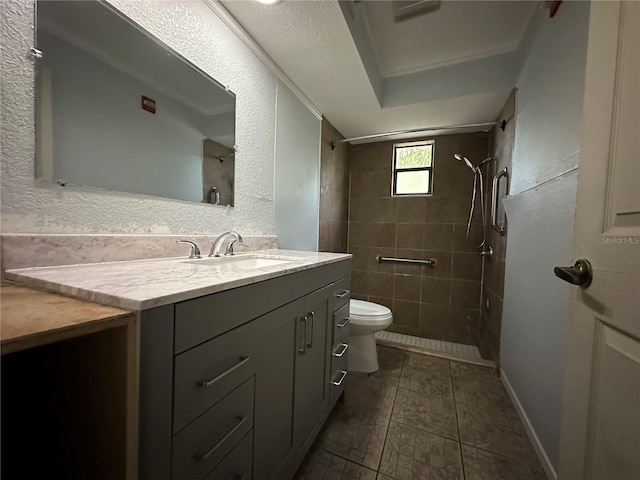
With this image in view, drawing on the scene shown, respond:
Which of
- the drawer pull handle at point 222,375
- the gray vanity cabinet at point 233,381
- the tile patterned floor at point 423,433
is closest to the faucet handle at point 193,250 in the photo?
the gray vanity cabinet at point 233,381

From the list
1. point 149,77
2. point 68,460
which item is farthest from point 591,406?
point 149,77

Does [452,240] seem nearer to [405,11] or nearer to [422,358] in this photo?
[422,358]

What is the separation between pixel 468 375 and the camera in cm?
188

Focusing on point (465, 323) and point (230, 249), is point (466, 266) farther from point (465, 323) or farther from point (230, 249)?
point (230, 249)

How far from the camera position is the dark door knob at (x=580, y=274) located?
1.89ft

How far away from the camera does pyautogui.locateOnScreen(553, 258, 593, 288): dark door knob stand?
577 mm

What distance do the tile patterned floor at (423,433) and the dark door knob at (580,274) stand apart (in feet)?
3.42

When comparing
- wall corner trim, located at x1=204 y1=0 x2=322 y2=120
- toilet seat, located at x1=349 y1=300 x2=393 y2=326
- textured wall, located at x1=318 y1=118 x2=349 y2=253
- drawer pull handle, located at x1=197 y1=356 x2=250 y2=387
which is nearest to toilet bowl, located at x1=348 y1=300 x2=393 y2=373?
toilet seat, located at x1=349 y1=300 x2=393 y2=326

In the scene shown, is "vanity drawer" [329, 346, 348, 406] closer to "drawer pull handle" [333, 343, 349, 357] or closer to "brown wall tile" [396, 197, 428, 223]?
"drawer pull handle" [333, 343, 349, 357]

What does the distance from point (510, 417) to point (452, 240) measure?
1586 mm

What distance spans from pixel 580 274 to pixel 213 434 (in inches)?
38.1

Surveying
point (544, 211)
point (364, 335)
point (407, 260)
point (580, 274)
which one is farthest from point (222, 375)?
point (407, 260)

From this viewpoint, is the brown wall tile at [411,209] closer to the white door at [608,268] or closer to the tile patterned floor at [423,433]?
the tile patterned floor at [423,433]

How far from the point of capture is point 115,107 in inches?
35.9
